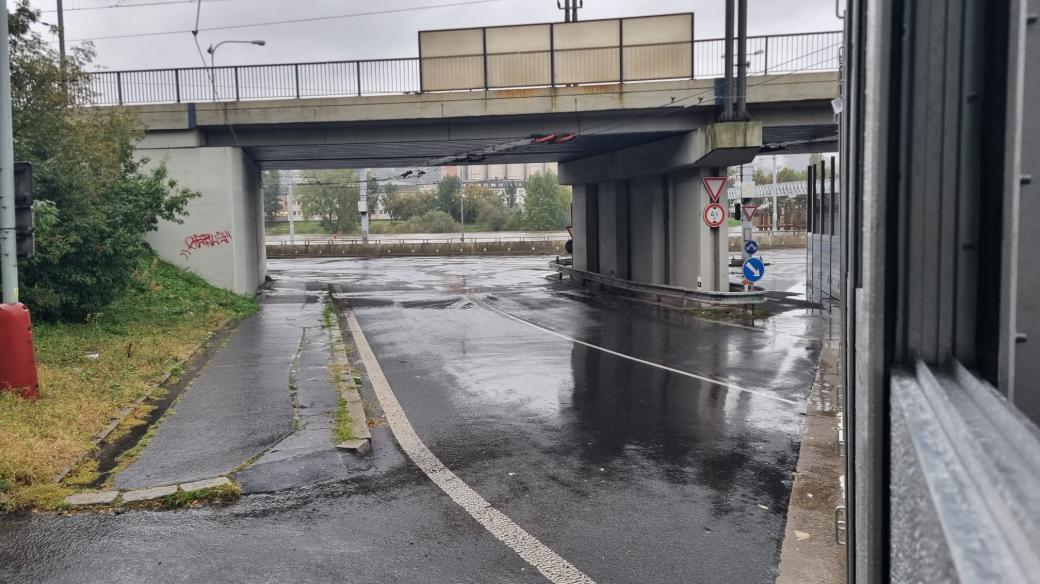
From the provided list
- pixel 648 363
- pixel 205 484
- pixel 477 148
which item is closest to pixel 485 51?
pixel 477 148

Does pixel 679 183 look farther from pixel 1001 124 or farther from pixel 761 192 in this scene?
pixel 761 192

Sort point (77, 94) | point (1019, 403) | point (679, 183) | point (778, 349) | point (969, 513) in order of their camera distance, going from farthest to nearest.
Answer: point (679, 183) → point (77, 94) → point (778, 349) → point (1019, 403) → point (969, 513)

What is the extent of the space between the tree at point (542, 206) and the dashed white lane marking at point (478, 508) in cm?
7972

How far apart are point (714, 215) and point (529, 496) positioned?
614 inches

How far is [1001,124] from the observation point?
1.51m

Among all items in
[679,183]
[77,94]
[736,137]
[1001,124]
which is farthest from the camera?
[679,183]

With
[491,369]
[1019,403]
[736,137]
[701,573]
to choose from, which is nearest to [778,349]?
[491,369]

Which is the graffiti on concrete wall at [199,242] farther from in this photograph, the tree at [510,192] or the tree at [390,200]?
the tree at [510,192]

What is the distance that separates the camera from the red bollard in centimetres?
899

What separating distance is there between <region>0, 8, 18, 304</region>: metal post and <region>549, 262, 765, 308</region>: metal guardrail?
15.2 m

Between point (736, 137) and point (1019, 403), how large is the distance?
18.8 metres

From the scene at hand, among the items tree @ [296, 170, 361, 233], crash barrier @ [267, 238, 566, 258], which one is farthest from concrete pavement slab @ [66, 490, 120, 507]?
tree @ [296, 170, 361, 233]

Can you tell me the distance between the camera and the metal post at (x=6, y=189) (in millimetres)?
9109

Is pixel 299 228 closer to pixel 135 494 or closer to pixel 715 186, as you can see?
pixel 715 186
